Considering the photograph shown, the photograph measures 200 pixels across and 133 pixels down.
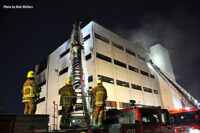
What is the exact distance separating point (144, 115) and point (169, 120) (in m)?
1.42

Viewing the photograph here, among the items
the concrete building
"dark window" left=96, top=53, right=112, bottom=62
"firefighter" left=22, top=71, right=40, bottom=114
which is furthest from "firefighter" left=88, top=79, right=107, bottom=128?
"dark window" left=96, top=53, right=112, bottom=62

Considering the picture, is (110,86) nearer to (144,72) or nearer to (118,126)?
(144,72)

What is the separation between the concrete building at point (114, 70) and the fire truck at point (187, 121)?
10605 mm

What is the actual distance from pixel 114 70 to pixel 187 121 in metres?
14.8

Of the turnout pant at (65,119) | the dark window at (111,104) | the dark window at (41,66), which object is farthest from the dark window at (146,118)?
the dark window at (41,66)

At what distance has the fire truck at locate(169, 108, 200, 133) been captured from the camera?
8398 millimetres

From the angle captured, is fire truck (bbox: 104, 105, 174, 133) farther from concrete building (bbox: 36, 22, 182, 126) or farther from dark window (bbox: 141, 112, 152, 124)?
concrete building (bbox: 36, 22, 182, 126)

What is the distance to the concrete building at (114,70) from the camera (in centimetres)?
2141

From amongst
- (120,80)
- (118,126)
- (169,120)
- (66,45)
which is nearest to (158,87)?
(120,80)

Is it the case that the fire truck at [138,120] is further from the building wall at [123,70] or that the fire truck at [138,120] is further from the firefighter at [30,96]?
the building wall at [123,70]

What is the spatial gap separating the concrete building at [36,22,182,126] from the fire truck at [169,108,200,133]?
34.8 ft

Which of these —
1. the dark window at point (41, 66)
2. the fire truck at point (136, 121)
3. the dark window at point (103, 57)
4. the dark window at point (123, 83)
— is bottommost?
the fire truck at point (136, 121)

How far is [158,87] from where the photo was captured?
33.0 meters

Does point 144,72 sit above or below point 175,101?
above
